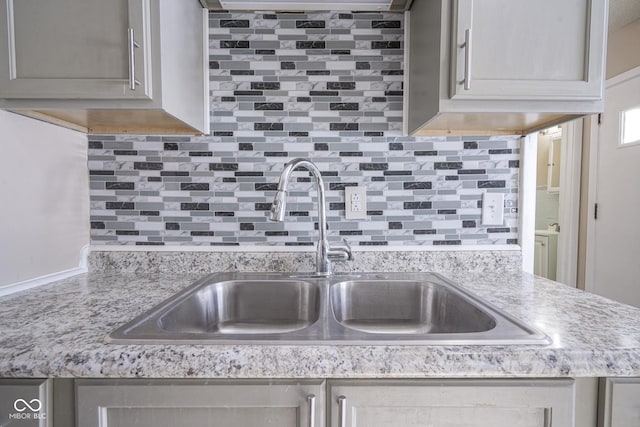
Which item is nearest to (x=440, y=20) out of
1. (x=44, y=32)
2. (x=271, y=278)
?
(x=271, y=278)

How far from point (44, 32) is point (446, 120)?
3.68 ft

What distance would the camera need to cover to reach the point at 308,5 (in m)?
1.12

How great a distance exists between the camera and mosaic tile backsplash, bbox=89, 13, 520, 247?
3.77 feet

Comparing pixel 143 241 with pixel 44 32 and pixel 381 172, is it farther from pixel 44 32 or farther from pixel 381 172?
pixel 381 172

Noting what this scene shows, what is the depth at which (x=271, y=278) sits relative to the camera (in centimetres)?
108

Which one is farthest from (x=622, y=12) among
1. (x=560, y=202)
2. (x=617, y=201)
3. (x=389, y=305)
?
(x=389, y=305)

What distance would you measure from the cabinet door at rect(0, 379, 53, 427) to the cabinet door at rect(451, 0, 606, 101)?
1.08m

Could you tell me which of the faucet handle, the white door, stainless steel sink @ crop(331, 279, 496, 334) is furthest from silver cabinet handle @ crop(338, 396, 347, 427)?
the white door

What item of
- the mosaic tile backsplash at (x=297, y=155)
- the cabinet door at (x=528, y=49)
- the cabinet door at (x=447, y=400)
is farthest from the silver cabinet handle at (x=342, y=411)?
the cabinet door at (x=528, y=49)

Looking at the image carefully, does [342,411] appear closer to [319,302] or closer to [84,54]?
[319,302]

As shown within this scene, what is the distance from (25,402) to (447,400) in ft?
2.43

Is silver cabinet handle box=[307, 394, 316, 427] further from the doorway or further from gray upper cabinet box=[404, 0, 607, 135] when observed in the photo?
the doorway

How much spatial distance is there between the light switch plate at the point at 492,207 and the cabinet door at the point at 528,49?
408 mm

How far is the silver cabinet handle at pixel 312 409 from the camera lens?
1.81 feet
